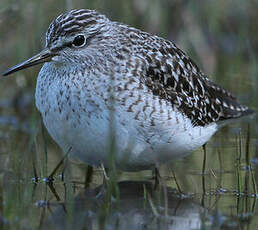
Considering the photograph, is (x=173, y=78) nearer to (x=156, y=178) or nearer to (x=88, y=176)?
(x=156, y=178)

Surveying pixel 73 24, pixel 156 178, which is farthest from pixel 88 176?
pixel 73 24

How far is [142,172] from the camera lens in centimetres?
864

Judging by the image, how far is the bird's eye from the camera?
25.0ft

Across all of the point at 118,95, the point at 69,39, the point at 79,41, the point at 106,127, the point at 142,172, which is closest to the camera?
the point at 106,127

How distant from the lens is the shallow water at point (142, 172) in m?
6.36

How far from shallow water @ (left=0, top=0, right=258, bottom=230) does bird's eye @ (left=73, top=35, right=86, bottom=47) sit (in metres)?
1.11

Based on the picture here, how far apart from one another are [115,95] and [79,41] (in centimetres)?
97

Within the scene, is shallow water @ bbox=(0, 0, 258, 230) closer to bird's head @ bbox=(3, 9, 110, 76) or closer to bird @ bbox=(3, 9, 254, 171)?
bird @ bbox=(3, 9, 254, 171)

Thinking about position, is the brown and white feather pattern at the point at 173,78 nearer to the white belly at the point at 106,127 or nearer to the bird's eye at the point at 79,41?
the white belly at the point at 106,127

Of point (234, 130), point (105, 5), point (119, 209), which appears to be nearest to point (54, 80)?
point (119, 209)

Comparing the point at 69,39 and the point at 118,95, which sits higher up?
the point at 69,39

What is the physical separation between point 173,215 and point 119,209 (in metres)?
0.57

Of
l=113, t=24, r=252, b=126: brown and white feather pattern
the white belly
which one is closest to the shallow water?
the white belly

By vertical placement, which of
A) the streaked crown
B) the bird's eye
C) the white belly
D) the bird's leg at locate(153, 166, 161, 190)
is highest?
the streaked crown
